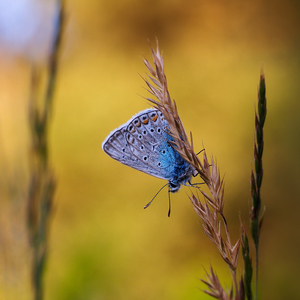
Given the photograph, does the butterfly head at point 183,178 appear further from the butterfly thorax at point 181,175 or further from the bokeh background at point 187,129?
the bokeh background at point 187,129

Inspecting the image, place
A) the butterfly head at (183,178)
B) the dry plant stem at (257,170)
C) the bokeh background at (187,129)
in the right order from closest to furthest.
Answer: the dry plant stem at (257,170)
the butterfly head at (183,178)
the bokeh background at (187,129)

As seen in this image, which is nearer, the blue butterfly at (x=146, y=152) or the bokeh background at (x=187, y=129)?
the blue butterfly at (x=146, y=152)

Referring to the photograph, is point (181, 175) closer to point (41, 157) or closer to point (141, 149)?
point (141, 149)

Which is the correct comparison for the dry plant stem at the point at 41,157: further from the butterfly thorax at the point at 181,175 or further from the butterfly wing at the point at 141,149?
the butterfly thorax at the point at 181,175

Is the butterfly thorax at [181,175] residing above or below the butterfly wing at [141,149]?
below

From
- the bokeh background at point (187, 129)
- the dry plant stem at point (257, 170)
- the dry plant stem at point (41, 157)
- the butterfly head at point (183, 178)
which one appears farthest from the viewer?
the bokeh background at point (187, 129)

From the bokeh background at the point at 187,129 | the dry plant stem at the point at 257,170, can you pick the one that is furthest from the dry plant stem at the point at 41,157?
the bokeh background at the point at 187,129

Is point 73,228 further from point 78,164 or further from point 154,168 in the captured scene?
point 154,168

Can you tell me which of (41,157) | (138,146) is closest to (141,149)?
(138,146)
